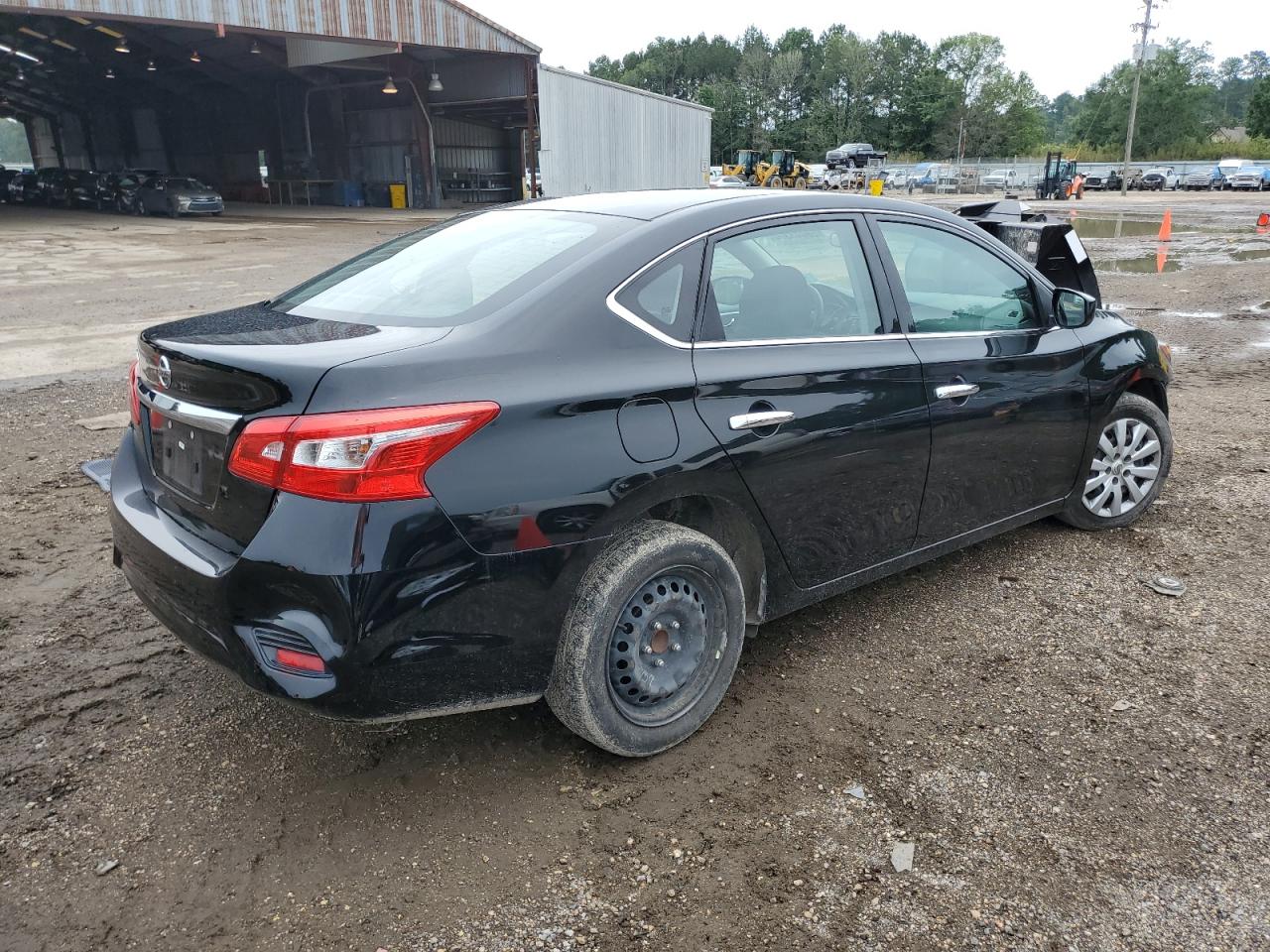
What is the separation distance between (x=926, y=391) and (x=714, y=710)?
1.38 m

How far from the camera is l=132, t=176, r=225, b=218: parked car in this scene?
105ft

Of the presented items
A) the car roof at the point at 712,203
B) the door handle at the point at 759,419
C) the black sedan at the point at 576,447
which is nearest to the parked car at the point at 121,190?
the car roof at the point at 712,203

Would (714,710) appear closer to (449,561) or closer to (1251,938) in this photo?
(449,561)

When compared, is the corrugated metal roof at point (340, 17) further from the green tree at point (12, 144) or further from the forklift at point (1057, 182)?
the green tree at point (12, 144)

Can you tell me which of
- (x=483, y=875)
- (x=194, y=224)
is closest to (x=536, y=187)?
(x=194, y=224)

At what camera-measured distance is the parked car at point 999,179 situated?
54.5 meters

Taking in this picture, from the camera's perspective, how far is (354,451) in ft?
7.20

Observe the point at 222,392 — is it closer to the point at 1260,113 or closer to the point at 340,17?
the point at 340,17

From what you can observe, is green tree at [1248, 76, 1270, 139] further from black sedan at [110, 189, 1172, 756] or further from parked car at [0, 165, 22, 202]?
black sedan at [110, 189, 1172, 756]

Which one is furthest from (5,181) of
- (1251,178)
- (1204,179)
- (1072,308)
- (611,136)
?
(1204,179)

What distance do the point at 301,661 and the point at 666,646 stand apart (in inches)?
41.9

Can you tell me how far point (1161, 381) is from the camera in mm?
4566

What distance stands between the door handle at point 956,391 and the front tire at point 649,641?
1104 millimetres

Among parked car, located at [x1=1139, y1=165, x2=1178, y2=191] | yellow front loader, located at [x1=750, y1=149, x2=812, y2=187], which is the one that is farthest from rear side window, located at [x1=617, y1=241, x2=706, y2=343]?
parked car, located at [x1=1139, y1=165, x2=1178, y2=191]
